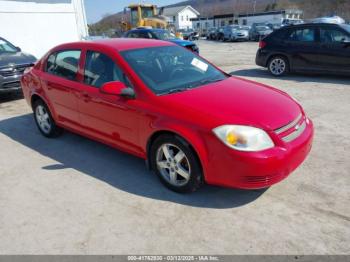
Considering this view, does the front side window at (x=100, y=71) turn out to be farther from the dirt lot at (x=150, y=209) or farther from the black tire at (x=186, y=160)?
the dirt lot at (x=150, y=209)

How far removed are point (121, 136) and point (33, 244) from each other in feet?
5.00

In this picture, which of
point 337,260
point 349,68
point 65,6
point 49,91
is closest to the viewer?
point 337,260

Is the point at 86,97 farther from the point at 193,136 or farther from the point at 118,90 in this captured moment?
the point at 193,136

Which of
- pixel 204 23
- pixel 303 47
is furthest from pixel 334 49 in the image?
pixel 204 23

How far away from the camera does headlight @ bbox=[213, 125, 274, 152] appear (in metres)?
2.93

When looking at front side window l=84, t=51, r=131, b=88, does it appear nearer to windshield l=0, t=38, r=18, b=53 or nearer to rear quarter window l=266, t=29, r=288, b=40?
windshield l=0, t=38, r=18, b=53

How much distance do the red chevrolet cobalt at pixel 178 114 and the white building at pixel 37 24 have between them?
10.7 m

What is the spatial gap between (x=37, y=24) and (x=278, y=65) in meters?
11.0

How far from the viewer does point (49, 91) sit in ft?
16.0

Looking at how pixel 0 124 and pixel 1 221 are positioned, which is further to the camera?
pixel 0 124

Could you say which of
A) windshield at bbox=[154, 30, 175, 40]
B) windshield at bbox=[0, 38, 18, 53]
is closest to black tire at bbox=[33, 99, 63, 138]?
windshield at bbox=[0, 38, 18, 53]

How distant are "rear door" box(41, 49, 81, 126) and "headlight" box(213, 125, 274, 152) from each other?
91.0 inches

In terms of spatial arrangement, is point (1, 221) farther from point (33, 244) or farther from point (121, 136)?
point (121, 136)

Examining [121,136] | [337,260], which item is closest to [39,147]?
[121,136]
